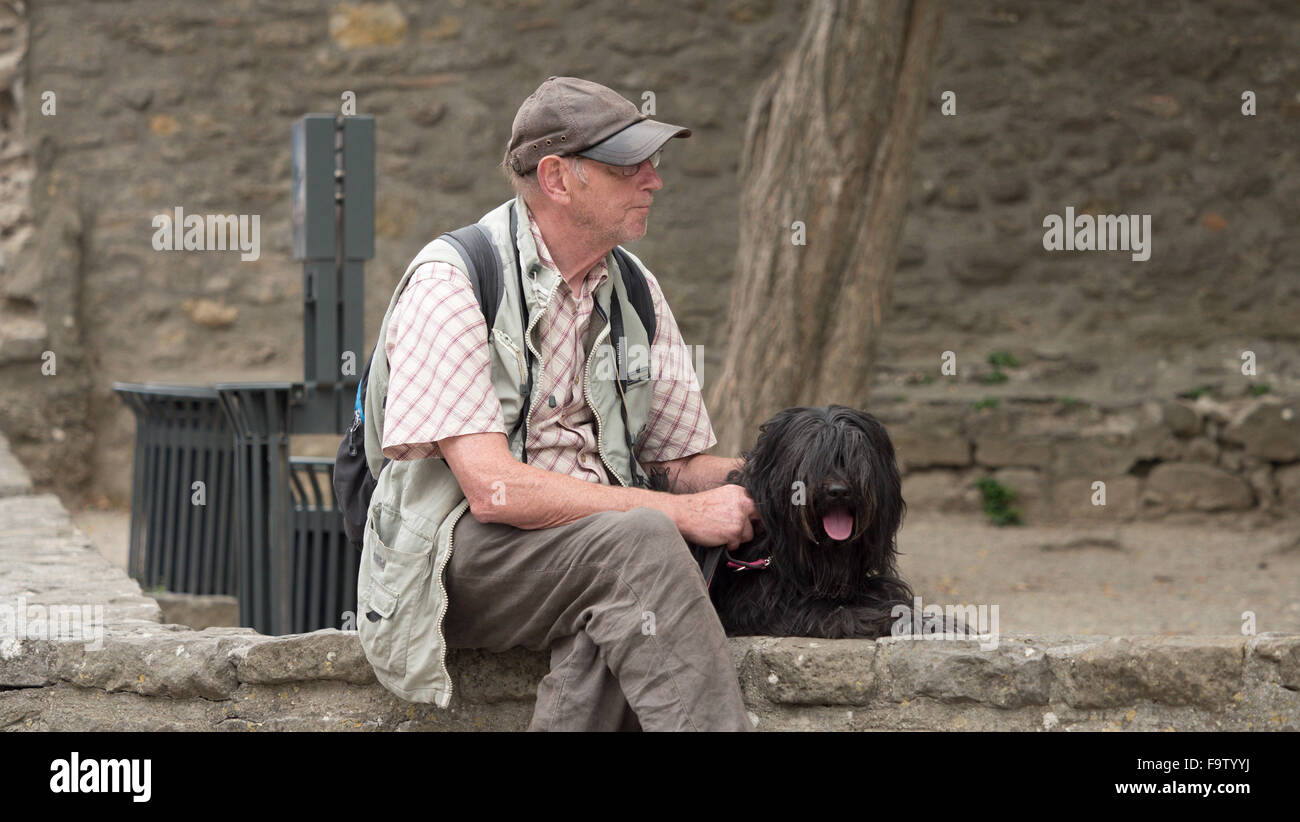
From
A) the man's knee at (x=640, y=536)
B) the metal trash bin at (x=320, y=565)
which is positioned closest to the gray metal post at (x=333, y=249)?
the metal trash bin at (x=320, y=565)

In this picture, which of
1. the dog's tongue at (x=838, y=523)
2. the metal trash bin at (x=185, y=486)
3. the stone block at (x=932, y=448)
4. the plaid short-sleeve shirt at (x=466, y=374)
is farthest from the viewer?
the stone block at (x=932, y=448)

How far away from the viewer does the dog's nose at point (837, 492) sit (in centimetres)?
258

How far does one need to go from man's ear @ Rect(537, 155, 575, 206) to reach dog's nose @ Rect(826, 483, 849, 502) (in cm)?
76

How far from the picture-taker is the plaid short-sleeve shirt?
2.52 m

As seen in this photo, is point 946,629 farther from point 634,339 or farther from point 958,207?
point 958,207

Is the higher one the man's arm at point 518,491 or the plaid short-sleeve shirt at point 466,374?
the plaid short-sleeve shirt at point 466,374

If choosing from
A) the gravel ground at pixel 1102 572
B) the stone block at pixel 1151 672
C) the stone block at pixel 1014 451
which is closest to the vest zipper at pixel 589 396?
the stone block at pixel 1151 672

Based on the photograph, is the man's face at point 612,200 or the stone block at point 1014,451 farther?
the stone block at point 1014,451

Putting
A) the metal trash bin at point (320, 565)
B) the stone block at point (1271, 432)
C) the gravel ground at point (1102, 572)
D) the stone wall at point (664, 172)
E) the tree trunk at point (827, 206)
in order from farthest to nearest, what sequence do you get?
the stone wall at point (664, 172) → the stone block at point (1271, 432) → the gravel ground at point (1102, 572) → the tree trunk at point (827, 206) → the metal trash bin at point (320, 565)

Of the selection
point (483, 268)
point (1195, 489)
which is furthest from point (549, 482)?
point (1195, 489)

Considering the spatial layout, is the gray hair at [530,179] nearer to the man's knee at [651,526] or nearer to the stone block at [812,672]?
the man's knee at [651,526]

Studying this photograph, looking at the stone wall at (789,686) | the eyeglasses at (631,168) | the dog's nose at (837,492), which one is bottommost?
the stone wall at (789,686)

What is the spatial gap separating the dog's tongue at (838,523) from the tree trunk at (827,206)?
8.00 feet

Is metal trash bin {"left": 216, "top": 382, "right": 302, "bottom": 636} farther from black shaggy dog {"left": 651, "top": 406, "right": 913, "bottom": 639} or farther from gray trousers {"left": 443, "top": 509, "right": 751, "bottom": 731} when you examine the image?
black shaggy dog {"left": 651, "top": 406, "right": 913, "bottom": 639}
